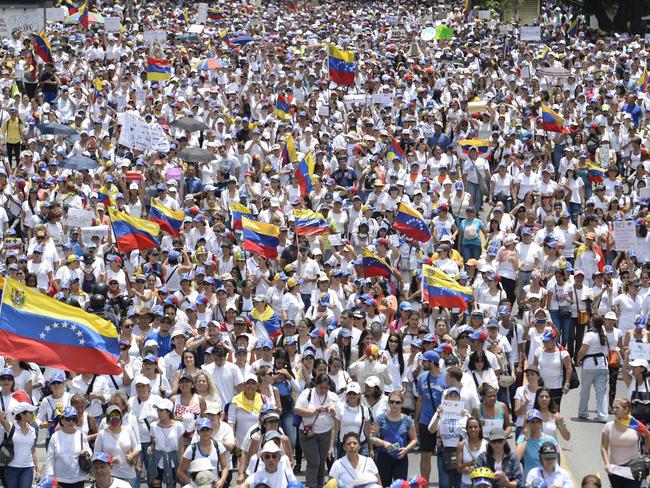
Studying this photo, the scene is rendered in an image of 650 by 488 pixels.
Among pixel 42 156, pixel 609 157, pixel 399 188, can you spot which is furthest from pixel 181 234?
pixel 609 157

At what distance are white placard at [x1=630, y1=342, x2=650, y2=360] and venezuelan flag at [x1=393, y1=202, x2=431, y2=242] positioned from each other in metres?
5.12

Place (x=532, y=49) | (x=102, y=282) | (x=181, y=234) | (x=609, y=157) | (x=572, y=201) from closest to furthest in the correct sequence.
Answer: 1. (x=102, y=282)
2. (x=181, y=234)
3. (x=572, y=201)
4. (x=609, y=157)
5. (x=532, y=49)

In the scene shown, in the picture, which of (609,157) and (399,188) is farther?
(609,157)

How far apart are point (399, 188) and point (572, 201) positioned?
2.87 meters

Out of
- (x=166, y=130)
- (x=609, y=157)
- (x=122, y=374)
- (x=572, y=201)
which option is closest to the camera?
(x=122, y=374)

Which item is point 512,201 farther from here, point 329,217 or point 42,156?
point 42,156

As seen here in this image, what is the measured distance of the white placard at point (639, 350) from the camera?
1581 cm

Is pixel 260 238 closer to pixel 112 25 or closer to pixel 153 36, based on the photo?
pixel 153 36

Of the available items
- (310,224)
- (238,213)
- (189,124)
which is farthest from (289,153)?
(310,224)

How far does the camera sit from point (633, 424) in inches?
537

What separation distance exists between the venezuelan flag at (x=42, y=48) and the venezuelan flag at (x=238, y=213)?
11.0 m

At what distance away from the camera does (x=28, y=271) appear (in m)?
19.7

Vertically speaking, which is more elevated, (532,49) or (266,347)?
(266,347)

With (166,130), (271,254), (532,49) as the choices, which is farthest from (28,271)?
(532,49)
